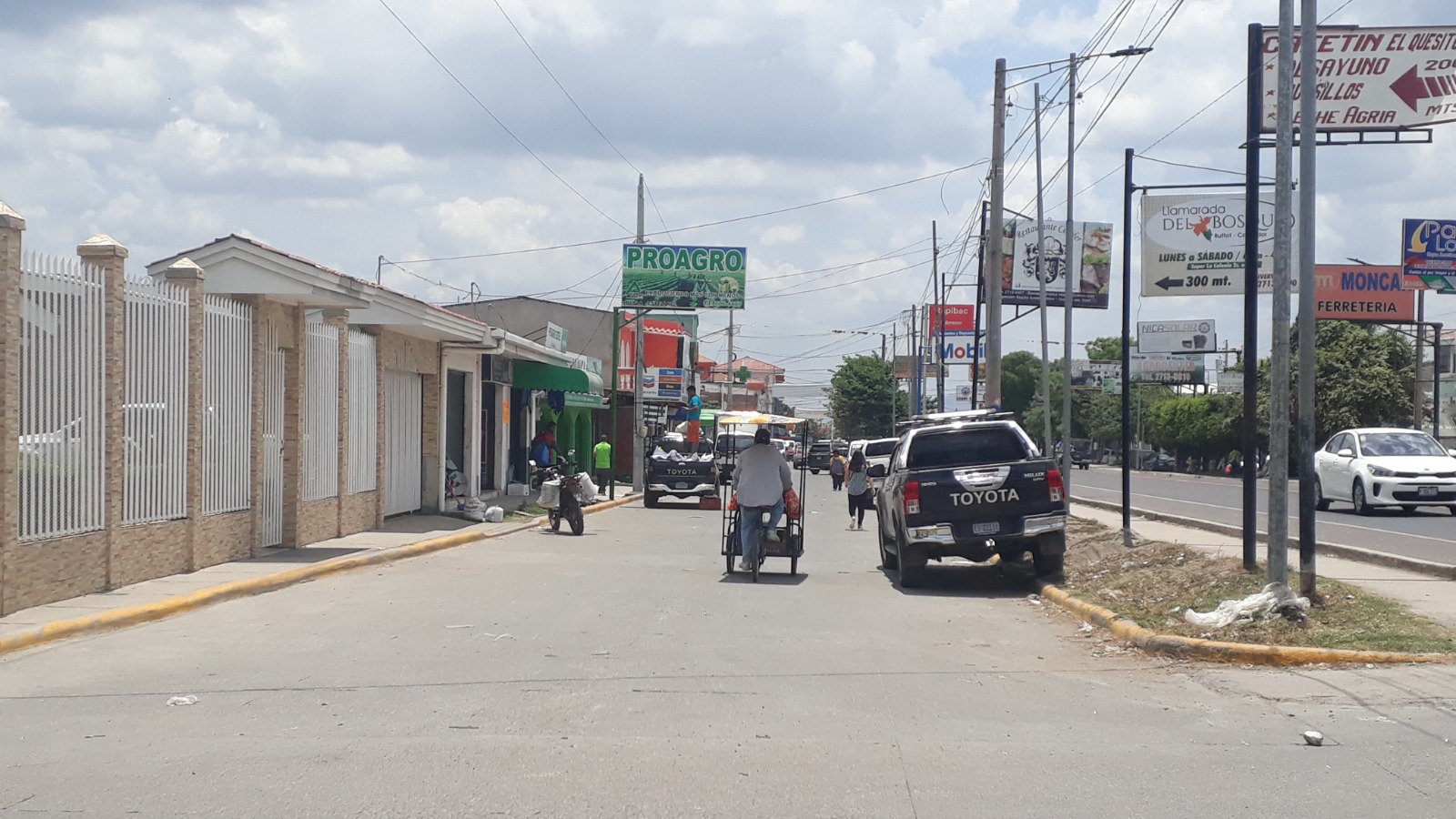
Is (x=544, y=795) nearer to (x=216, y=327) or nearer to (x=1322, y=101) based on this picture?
(x=216, y=327)

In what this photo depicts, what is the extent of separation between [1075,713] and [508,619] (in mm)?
5463

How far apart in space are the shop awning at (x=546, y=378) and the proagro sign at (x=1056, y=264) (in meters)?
14.2

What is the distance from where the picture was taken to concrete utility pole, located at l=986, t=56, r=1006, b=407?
2678 centimetres

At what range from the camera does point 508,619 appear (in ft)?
38.7

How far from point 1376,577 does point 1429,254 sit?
29.3 m

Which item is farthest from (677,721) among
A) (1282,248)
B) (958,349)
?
(958,349)

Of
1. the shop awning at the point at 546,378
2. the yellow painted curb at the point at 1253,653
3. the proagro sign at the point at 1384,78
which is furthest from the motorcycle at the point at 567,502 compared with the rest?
the yellow painted curb at the point at 1253,653

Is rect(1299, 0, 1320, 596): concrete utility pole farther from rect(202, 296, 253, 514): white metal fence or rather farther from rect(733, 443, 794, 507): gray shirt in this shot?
rect(202, 296, 253, 514): white metal fence

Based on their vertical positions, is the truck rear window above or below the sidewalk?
above

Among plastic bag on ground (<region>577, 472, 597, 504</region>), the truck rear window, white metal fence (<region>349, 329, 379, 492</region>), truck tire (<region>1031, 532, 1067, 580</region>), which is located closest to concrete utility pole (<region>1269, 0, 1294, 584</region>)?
truck tire (<region>1031, 532, 1067, 580</region>)

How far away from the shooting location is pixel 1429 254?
38.9 meters

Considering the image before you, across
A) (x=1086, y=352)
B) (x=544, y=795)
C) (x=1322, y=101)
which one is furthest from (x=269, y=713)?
(x=1086, y=352)

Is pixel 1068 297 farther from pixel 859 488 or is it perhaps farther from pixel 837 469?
pixel 837 469

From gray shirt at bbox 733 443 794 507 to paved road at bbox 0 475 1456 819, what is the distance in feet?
9.52
